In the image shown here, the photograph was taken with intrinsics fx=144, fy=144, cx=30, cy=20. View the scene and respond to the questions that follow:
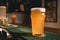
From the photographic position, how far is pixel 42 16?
3.43 ft

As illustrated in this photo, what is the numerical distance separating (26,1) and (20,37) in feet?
18.4

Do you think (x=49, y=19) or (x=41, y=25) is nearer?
(x=41, y=25)

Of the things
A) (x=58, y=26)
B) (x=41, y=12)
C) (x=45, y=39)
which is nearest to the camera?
(x=45, y=39)

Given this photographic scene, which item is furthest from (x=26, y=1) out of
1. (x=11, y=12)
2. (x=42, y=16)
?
(x=42, y=16)

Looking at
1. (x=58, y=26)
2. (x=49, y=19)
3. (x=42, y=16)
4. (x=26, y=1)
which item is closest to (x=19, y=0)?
(x=26, y=1)

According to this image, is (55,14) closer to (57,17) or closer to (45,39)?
(57,17)

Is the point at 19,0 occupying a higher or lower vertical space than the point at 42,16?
higher

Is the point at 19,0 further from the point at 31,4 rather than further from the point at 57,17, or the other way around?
the point at 57,17

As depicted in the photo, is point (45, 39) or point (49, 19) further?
point (49, 19)

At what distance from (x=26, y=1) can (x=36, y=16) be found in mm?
5540

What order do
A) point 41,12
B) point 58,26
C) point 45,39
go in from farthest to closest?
point 58,26, point 41,12, point 45,39

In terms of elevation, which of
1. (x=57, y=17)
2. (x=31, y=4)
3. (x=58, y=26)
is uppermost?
(x=31, y=4)

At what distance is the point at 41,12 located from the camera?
1026 mm

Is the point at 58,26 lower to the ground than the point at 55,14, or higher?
lower
